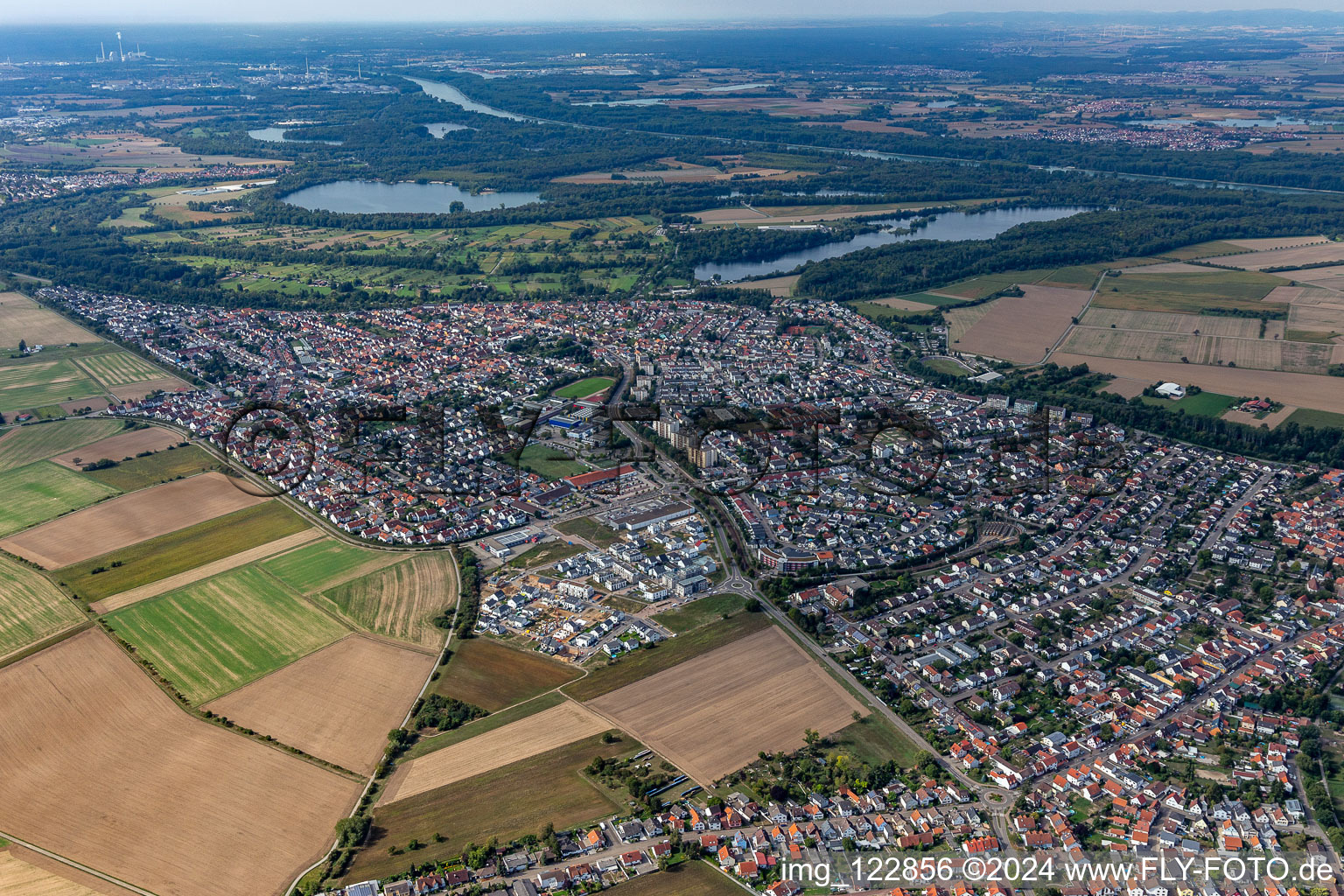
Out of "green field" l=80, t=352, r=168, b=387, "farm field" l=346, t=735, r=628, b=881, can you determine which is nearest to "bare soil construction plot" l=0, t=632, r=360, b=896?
"farm field" l=346, t=735, r=628, b=881

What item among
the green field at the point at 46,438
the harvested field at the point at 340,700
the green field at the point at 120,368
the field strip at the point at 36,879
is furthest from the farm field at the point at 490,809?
the green field at the point at 120,368

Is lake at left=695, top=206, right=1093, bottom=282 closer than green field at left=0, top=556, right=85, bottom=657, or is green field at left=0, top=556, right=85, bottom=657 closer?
green field at left=0, top=556, right=85, bottom=657

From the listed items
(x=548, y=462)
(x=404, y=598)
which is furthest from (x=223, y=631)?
(x=548, y=462)

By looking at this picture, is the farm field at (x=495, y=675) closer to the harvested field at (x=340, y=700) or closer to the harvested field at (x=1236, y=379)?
the harvested field at (x=340, y=700)

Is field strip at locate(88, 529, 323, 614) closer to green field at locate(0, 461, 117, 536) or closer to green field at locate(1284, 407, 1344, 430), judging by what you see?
green field at locate(0, 461, 117, 536)

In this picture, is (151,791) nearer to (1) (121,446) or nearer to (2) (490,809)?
(2) (490,809)
